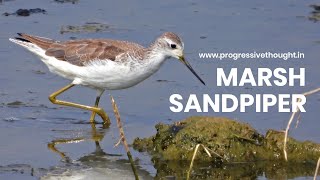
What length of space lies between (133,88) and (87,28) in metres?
2.20

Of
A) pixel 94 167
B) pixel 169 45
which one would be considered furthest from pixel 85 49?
pixel 94 167

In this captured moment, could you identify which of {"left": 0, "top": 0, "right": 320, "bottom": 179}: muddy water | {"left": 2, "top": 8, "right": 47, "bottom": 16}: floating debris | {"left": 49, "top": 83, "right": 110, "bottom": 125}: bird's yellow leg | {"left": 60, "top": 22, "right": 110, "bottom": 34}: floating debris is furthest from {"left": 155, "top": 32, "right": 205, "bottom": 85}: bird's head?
{"left": 2, "top": 8, "right": 47, "bottom": 16}: floating debris

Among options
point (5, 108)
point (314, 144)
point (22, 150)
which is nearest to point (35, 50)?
point (5, 108)

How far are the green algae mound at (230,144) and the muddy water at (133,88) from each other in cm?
24

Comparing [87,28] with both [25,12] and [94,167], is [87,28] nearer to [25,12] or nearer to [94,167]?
[25,12]

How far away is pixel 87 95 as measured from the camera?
12.5 m

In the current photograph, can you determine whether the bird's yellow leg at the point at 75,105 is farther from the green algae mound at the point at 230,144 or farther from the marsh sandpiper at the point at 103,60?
the green algae mound at the point at 230,144

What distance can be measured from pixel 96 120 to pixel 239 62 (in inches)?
97.0

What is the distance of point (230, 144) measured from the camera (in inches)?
382

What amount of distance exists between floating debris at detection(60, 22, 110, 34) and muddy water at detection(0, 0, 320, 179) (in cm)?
3

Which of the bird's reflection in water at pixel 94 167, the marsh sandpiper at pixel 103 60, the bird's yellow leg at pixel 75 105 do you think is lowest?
the bird's reflection in water at pixel 94 167

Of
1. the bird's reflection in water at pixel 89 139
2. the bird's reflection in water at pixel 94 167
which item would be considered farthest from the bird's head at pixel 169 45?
the bird's reflection in water at pixel 94 167

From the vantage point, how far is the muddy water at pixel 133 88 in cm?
999

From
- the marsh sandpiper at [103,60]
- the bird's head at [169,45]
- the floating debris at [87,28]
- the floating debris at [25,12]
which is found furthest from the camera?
the floating debris at [25,12]
